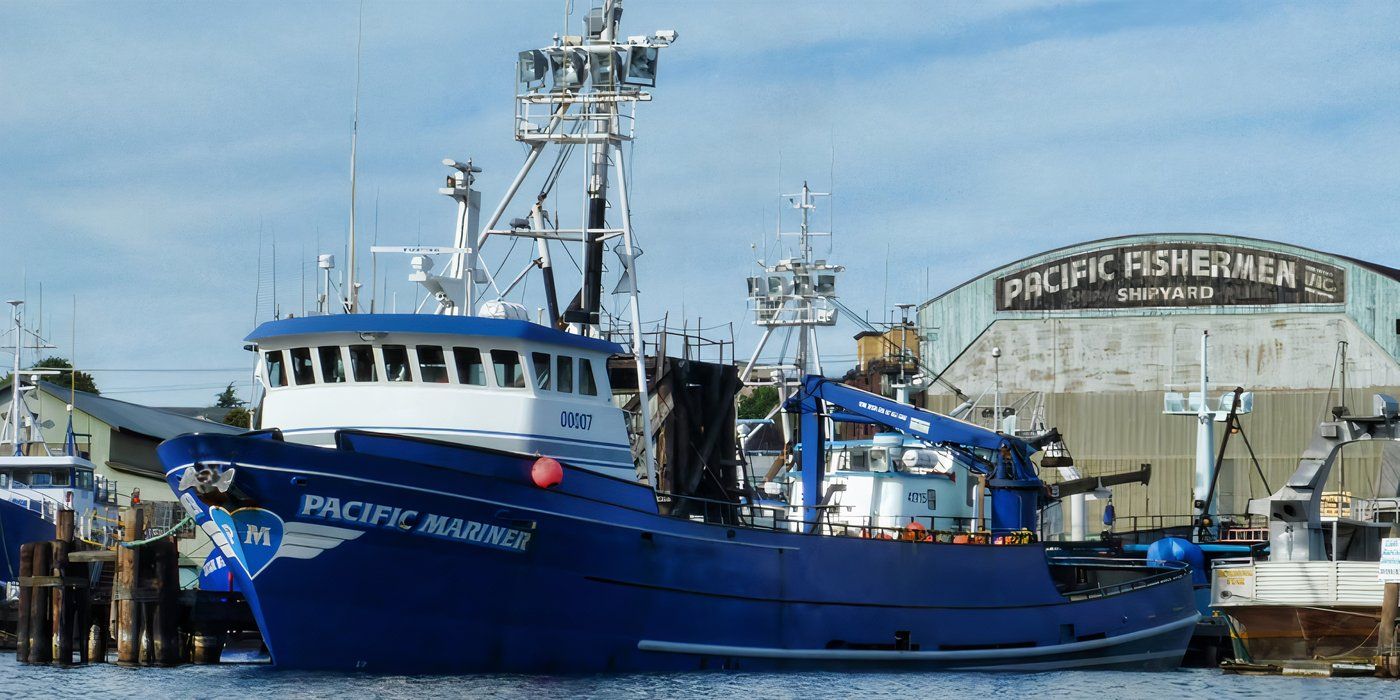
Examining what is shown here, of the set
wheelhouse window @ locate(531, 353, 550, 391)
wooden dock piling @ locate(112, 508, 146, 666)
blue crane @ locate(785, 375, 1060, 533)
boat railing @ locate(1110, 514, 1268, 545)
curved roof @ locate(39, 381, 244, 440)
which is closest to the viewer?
wheelhouse window @ locate(531, 353, 550, 391)

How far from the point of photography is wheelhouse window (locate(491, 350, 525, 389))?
73.5 ft

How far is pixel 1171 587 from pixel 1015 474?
11.7 ft

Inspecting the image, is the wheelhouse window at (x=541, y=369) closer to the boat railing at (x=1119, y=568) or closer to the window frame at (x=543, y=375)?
the window frame at (x=543, y=375)

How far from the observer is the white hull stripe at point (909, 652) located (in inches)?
912

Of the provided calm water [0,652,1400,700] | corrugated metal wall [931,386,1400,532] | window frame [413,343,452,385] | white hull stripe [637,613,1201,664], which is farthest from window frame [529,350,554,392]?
corrugated metal wall [931,386,1400,532]

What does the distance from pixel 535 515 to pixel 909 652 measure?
7202 mm

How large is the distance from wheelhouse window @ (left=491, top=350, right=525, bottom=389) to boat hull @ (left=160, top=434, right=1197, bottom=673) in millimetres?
1470

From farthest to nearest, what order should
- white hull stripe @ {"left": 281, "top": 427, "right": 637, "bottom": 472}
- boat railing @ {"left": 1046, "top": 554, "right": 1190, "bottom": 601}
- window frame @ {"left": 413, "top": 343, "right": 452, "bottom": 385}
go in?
boat railing @ {"left": 1046, "top": 554, "right": 1190, "bottom": 601}
window frame @ {"left": 413, "top": 343, "right": 452, "bottom": 385}
white hull stripe @ {"left": 281, "top": 427, "right": 637, "bottom": 472}

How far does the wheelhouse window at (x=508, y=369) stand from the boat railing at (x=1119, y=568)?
10640mm

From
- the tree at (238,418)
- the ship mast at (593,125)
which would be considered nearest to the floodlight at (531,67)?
the ship mast at (593,125)

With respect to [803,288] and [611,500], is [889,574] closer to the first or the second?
[611,500]

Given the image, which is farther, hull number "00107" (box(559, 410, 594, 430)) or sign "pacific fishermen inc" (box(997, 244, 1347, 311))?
sign "pacific fishermen inc" (box(997, 244, 1347, 311))

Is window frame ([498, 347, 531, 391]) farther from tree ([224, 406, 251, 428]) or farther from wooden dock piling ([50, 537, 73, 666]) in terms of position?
tree ([224, 406, 251, 428])

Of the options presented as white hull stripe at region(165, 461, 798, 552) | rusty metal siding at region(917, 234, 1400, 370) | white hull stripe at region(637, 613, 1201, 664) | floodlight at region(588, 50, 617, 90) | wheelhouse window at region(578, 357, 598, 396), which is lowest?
white hull stripe at region(637, 613, 1201, 664)
